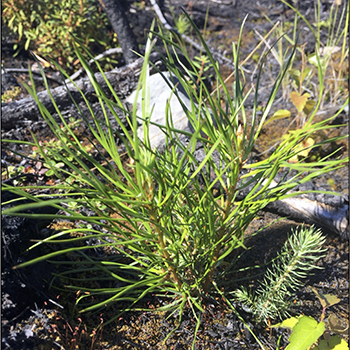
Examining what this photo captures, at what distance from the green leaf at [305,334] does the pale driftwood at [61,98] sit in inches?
99.3

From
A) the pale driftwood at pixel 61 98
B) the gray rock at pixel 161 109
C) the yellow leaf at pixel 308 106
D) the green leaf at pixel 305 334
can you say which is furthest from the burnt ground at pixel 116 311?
the pale driftwood at pixel 61 98

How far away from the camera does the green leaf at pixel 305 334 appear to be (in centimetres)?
127

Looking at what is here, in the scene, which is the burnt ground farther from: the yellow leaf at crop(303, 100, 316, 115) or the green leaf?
the yellow leaf at crop(303, 100, 316, 115)

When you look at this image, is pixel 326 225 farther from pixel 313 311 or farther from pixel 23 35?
pixel 23 35

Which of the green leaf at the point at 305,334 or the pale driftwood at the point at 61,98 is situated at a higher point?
the pale driftwood at the point at 61,98

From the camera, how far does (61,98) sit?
129 inches

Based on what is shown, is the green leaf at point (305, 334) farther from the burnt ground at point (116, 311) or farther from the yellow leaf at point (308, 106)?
the yellow leaf at point (308, 106)

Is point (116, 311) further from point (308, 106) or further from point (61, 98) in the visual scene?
point (61, 98)

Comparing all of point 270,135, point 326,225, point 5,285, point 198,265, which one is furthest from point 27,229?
point 270,135

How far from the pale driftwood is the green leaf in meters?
2.52

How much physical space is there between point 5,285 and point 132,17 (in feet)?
14.0

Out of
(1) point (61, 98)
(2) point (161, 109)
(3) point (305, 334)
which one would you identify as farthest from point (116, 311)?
(1) point (61, 98)

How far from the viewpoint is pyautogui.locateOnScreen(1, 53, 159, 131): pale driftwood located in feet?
10.1

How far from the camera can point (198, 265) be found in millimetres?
1751
